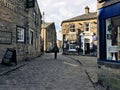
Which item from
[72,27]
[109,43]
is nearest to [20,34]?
[109,43]

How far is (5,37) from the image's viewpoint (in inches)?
741

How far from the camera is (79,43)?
44.5m

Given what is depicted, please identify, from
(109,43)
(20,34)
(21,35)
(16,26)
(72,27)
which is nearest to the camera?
(109,43)

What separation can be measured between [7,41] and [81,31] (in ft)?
88.2

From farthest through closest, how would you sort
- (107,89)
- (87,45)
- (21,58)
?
(87,45) < (21,58) < (107,89)

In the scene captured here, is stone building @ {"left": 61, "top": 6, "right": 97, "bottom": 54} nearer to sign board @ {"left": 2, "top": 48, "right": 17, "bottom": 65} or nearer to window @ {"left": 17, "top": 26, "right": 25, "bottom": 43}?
window @ {"left": 17, "top": 26, "right": 25, "bottom": 43}

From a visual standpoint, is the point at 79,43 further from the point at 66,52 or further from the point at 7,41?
the point at 7,41

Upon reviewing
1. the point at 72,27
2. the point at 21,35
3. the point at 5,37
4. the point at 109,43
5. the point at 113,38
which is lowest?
the point at 109,43

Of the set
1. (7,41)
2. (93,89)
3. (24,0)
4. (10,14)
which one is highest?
(24,0)

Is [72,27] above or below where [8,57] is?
above

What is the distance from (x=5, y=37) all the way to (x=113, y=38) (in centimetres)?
1062

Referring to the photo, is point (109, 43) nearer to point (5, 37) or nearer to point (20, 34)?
point (5, 37)

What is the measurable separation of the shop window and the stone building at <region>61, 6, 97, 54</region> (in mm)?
31390

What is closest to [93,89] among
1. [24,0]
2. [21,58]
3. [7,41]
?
[7,41]
